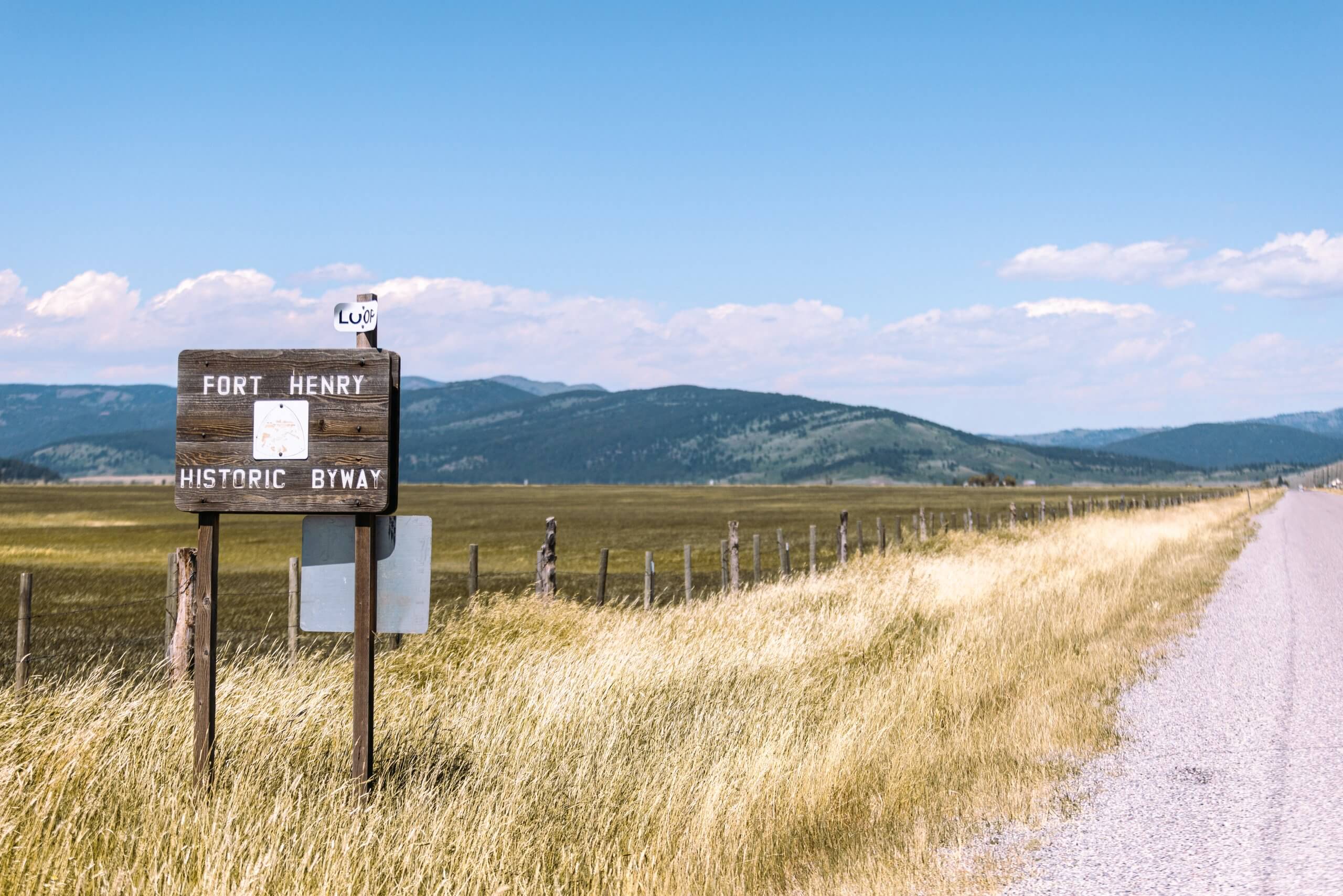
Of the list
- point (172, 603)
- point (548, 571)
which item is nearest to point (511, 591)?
point (548, 571)

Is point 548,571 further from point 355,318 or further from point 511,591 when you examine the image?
point 355,318

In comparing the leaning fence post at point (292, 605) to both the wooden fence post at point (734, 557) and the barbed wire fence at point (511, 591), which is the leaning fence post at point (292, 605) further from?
the wooden fence post at point (734, 557)

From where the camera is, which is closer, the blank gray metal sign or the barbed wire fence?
the blank gray metal sign

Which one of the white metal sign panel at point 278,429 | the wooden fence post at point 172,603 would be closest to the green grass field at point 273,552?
the wooden fence post at point 172,603

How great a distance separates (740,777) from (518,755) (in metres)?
1.42

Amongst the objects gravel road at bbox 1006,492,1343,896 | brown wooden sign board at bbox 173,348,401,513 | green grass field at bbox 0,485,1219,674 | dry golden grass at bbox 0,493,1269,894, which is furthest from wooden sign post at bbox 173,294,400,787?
gravel road at bbox 1006,492,1343,896

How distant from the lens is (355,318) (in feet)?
20.5

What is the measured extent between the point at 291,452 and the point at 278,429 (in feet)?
0.56

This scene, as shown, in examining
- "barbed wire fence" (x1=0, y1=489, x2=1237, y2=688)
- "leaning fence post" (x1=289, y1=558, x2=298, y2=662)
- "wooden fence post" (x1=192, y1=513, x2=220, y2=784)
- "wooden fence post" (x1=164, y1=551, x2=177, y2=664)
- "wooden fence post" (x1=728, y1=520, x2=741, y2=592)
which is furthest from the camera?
"wooden fence post" (x1=728, y1=520, x2=741, y2=592)

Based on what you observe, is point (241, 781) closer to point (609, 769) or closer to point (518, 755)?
point (518, 755)

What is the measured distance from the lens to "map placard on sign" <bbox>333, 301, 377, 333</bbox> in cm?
624

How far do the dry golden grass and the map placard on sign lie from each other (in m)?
2.55

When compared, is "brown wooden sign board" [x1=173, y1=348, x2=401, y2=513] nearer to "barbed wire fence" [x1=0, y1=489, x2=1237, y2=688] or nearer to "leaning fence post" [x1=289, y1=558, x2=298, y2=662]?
"barbed wire fence" [x1=0, y1=489, x2=1237, y2=688]

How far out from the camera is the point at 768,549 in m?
44.8
